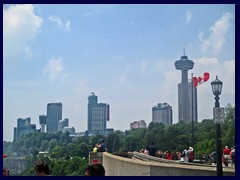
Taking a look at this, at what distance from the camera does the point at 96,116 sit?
517 ft

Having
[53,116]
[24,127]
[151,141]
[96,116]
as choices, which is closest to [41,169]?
[151,141]

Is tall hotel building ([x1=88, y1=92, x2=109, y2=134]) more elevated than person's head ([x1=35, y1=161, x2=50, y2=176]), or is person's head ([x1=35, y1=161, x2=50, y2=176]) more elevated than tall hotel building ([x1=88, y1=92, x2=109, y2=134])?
tall hotel building ([x1=88, y1=92, x2=109, y2=134])

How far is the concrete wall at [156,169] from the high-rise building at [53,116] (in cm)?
13844

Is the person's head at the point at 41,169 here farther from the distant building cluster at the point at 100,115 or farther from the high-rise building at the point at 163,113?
the high-rise building at the point at 163,113

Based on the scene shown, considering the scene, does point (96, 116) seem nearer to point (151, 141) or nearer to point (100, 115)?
point (100, 115)

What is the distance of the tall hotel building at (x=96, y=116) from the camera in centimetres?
15250

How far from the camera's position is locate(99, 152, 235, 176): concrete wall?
696cm

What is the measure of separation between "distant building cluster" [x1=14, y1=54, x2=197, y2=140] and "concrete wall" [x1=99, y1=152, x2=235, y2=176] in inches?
3202

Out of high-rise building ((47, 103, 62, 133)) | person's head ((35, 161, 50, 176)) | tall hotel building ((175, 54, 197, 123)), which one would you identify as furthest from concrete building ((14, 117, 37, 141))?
person's head ((35, 161, 50, 176))

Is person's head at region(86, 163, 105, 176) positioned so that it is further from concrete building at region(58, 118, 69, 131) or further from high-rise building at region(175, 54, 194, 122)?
concrete building at region(58, 118, 69, 131)

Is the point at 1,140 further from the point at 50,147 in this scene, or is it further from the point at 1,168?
the point at 50,147
